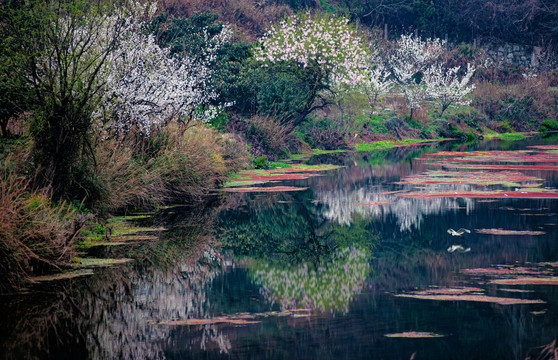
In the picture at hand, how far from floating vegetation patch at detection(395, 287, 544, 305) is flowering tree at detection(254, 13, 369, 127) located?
77.7ft

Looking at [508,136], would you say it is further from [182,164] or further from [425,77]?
[182,164]

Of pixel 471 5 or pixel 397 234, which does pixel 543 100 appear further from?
pixel 397 234

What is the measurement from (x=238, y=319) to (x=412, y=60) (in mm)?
47448

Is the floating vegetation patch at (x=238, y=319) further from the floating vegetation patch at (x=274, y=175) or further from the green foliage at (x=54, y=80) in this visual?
the floating vegetation patch at (x=274, y=175)

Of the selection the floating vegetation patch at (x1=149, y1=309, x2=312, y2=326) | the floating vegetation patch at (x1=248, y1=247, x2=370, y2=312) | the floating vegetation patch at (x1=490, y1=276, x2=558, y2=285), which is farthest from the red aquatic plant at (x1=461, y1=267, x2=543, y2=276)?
the floating vegetation patch at (x1=149, y1=309, x2=312, y2=326)

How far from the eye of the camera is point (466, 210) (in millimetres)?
15547

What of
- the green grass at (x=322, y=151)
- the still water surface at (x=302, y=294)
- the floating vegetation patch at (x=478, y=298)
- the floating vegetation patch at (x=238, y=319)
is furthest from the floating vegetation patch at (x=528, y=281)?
the green grass at (x=322, y=151)

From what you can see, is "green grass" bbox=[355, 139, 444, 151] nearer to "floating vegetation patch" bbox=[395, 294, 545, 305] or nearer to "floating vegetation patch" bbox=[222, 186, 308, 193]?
"floating vegetation patch" bbox=[222, 186, 308, 193]

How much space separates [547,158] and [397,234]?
57.3 feet

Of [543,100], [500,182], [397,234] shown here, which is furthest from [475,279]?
[543,100]

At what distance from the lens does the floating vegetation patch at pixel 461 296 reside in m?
8.20

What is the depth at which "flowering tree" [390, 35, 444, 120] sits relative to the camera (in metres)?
47.2

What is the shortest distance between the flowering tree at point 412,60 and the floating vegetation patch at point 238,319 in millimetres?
39141

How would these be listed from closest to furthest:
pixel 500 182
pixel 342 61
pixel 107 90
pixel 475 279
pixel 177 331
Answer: pixel 177 331, pixel 475 279, pixel 107 90, pixel 500 182, pixel 342 61
